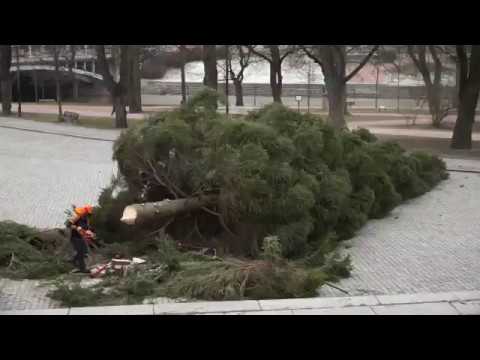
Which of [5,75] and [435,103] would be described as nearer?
[435,103]

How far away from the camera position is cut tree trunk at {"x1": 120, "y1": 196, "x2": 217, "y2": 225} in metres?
8.90

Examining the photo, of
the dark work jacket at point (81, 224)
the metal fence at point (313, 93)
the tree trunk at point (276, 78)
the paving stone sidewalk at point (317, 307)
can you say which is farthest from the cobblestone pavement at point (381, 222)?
the metal fence at point (313, 93)

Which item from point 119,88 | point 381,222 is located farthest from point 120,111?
point 381,222

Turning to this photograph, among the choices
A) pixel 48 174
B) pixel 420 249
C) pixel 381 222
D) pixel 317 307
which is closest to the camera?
pixel 317 307

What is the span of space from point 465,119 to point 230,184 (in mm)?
19116

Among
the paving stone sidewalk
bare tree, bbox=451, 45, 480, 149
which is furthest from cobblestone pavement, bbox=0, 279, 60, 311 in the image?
bare tree, bbox=451, 45, 480, 149

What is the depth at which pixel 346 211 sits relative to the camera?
435 inches

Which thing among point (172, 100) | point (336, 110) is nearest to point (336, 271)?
point (336, 110)

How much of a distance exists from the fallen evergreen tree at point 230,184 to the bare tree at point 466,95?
15.3m

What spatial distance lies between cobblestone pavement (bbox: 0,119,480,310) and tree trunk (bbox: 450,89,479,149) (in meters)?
3.78

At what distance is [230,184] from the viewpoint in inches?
355

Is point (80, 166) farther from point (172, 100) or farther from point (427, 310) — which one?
point (172, 100)

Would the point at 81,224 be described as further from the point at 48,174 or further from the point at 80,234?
the point at 48,174
